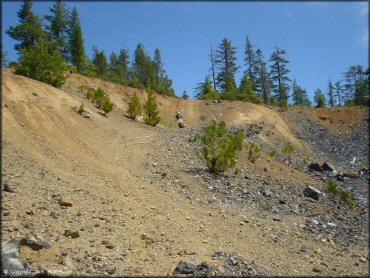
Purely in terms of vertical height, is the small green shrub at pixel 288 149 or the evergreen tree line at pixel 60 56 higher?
the evergreen tree line at pixel 60 56

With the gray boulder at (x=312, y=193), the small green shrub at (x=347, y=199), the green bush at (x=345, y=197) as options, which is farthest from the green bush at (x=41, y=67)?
the small green shrub at (x=347, y=199)

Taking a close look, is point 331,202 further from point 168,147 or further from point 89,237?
point 89,237

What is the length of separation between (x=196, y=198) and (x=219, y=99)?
86.7 feet

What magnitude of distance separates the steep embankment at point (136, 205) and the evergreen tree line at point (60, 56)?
2770 millimetres

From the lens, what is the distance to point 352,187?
17.0 metres

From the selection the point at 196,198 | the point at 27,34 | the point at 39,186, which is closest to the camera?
the point at 39,186

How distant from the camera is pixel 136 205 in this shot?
9641 mm

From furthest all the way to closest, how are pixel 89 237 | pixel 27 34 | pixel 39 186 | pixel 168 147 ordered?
pixel 27 34
pixel 168 147
pixel 39 186
pixel 89 237

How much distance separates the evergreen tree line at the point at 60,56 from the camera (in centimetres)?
1961

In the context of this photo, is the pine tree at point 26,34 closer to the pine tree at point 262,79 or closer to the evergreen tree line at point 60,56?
the evergreen tree line at point 60,56

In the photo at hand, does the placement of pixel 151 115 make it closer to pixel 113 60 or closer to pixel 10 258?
pixel 10 258

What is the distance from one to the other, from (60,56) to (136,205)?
51.0 feet

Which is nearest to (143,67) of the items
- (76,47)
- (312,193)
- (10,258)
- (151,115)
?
(76,47)

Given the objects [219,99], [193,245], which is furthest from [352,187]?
[219,99]
